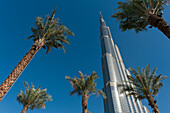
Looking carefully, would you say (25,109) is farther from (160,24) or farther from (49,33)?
(160,24)

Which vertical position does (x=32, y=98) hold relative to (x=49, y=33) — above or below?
below

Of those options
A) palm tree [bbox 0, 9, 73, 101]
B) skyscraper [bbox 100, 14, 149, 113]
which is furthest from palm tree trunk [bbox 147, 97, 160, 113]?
skyscraper [bbox 100, 14, 149, 113]

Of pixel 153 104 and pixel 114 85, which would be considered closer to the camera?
pixel 153 104

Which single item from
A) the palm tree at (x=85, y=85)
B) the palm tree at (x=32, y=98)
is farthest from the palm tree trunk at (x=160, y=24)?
the palm tree at (x=32, y=98)

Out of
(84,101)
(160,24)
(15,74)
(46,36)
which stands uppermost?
(46,36)

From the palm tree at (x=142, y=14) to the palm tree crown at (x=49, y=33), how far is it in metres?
6.12

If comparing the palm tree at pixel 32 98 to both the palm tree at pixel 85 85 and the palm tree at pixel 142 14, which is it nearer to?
the palm tree at pixel 85 85

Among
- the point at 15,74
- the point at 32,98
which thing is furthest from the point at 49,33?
the point at 32,98

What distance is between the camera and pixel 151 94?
46.4ft

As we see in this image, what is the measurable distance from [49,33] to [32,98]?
11.6m

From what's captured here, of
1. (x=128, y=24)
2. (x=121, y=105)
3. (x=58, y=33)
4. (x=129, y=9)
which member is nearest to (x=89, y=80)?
(x=58, y=33)

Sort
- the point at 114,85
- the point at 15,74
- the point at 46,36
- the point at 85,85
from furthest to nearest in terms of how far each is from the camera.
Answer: the point at 114,85 < the point at 85,85 < the point at 46,36 < the point at 15,74

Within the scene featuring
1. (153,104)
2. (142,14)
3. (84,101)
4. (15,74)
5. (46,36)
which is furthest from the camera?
(84,101)

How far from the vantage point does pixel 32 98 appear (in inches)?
685
